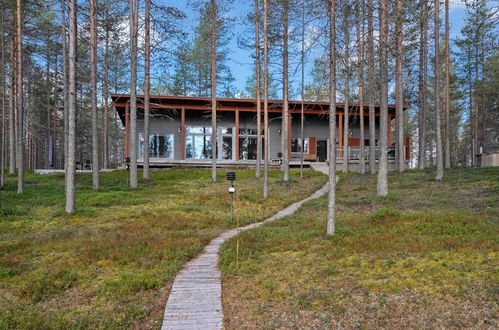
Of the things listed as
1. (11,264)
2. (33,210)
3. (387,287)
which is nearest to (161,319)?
(387,287)

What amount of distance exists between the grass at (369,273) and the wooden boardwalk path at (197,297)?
18 centimetres

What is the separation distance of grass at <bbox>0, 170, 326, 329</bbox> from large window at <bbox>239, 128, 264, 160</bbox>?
1065cm

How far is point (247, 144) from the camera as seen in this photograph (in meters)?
27.6

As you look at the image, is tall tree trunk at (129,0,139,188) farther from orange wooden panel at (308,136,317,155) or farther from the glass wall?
orange wooden panel at (308,136,317,155)

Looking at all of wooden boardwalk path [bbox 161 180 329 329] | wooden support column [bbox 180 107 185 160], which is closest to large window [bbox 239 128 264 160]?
wooden support column [bbox 180 107 185 160]

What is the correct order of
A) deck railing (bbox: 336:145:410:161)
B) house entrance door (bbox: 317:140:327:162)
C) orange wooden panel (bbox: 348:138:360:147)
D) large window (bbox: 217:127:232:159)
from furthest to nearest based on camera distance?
orange wooden panel (bbox: 348:138:360:147)
house entrance door (bbox: 317:140:327:162)
large window (bbox: 217:127:232:159)
deck railing (bbox: 336:145:410:161)

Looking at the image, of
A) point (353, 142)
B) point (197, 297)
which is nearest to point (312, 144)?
point (353, 142)

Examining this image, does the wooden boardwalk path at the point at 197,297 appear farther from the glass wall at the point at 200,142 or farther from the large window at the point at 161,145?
the large window at the point at 161,145

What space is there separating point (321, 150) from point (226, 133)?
344 inches

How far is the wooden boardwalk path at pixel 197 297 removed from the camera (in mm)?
4180

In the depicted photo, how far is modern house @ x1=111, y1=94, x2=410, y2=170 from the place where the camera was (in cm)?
2530

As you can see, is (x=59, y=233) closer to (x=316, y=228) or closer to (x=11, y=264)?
(x=11, y=264)

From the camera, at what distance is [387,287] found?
481 cm

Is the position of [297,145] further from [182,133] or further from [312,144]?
[182,133]
